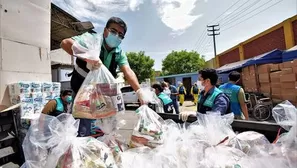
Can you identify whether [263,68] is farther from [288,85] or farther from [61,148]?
[61,148]

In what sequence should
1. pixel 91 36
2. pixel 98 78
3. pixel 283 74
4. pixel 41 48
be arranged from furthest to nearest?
pixel 283 74, pixel 41 48, pixel 91 36, pixel 98 78

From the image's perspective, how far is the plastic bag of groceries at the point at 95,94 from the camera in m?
Answer: 1.12

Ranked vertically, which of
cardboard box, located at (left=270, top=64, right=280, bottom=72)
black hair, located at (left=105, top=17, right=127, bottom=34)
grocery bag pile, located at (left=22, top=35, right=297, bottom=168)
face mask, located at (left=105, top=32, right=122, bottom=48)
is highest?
cardboard box, located at (left=270, top=64, right=280, bottom=72)

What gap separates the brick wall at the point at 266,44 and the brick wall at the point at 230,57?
51.8 inches

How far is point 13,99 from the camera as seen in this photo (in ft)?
8.87

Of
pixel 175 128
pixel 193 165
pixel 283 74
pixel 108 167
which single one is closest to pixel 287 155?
pixel 193 165

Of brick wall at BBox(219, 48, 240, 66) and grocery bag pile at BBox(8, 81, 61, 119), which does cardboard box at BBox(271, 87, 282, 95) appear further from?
brick wall at BBox(219, 48, 240, 66)

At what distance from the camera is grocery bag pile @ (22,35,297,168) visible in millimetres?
903

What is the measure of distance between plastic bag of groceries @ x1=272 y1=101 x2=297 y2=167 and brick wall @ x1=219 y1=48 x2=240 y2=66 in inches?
588

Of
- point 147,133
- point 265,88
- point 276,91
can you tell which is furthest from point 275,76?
point 147,133

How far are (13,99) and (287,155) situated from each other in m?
3.12

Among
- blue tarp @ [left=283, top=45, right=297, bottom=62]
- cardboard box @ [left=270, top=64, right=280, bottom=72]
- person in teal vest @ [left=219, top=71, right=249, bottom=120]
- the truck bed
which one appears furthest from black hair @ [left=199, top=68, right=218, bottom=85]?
blue tarp @ [left=283, top=45, right=297, bottom=62]

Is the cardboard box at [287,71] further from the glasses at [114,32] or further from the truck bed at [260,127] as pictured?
the glasses at [114,32]

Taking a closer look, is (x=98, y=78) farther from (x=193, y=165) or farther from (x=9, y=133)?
(x=9, y=133)
